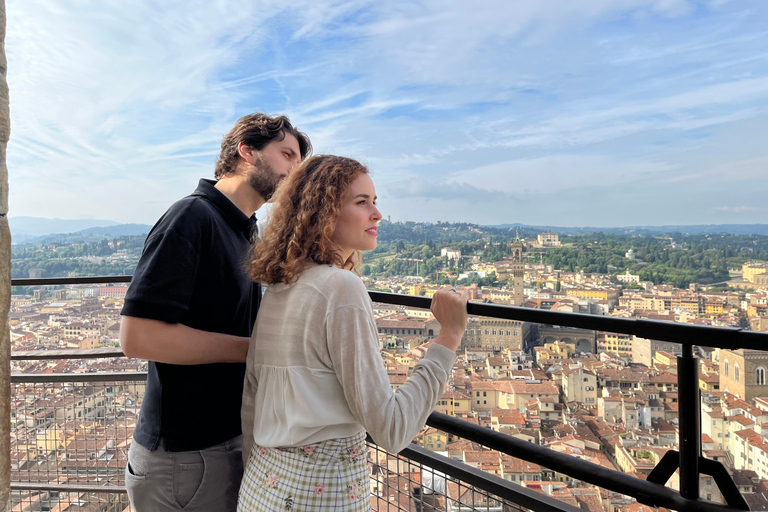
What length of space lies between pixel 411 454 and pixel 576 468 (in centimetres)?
46

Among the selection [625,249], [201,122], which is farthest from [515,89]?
[625,249]

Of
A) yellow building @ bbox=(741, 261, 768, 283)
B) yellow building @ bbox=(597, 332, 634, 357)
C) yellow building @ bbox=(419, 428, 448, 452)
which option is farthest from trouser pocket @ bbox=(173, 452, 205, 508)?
yellow building @ bbox=(741, 261, 768, 283)

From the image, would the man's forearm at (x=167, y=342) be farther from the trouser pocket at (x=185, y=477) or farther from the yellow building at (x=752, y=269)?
the yellow building at (x=752, y=269)

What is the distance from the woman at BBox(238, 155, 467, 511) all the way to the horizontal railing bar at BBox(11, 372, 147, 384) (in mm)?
1484

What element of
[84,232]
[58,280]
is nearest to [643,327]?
[58,280]

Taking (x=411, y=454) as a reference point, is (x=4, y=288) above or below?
above

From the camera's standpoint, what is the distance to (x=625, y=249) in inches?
495

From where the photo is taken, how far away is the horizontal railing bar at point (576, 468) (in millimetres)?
884

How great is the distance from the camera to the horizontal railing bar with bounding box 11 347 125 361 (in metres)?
2.21

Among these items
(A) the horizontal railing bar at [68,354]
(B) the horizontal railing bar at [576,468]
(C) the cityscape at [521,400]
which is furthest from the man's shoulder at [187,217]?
(A) the horizontal railing bar at [68,354]

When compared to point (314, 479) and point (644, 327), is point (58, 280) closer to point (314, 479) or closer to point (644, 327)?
point (314, 479)

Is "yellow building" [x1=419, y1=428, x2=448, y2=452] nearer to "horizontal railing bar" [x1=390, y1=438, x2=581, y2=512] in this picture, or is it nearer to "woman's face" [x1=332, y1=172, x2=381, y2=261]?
"horizontal railing bar" [x1=390, y1=438, x2=581, y2=512]

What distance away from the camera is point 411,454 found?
133cm

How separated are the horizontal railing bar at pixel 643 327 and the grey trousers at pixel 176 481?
0.75m
